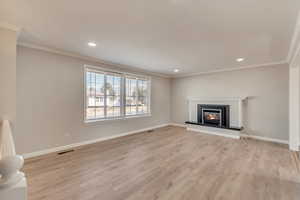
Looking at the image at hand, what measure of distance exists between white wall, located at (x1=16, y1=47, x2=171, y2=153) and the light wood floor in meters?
0.45

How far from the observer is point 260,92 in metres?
4.77

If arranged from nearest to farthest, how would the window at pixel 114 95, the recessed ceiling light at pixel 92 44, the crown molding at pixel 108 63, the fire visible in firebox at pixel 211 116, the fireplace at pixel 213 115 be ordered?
the recessed ceiling light at pixel 92 44 → the crown molding at pixel 108 63 → the window at pixel 114 95 → the fireplace at pixel 213 115 → the fire visible in firebox at pixel 211 116

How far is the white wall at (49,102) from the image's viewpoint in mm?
3139

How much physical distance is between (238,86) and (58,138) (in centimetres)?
592

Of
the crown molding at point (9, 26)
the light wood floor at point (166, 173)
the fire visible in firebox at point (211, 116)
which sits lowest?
the light wood floor at point (166, 173)

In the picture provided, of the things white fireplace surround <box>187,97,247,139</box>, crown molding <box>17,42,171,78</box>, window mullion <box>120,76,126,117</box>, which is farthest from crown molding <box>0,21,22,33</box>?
white fireplace surround <box>187,97,247,139</box>

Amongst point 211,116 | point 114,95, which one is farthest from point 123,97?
point 211,116

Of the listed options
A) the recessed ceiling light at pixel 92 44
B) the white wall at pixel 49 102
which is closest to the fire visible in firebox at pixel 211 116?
the white wall at pixel 49 102

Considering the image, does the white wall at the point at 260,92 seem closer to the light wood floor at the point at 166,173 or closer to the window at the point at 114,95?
the light wood floor at the point at 166,173

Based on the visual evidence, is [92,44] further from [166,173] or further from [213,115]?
[213,115]

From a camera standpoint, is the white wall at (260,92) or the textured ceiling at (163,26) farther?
A: the white wall at (260,92)

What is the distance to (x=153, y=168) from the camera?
279cm

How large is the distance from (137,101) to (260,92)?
169 inches

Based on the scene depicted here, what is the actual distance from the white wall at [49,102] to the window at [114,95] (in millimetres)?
288
